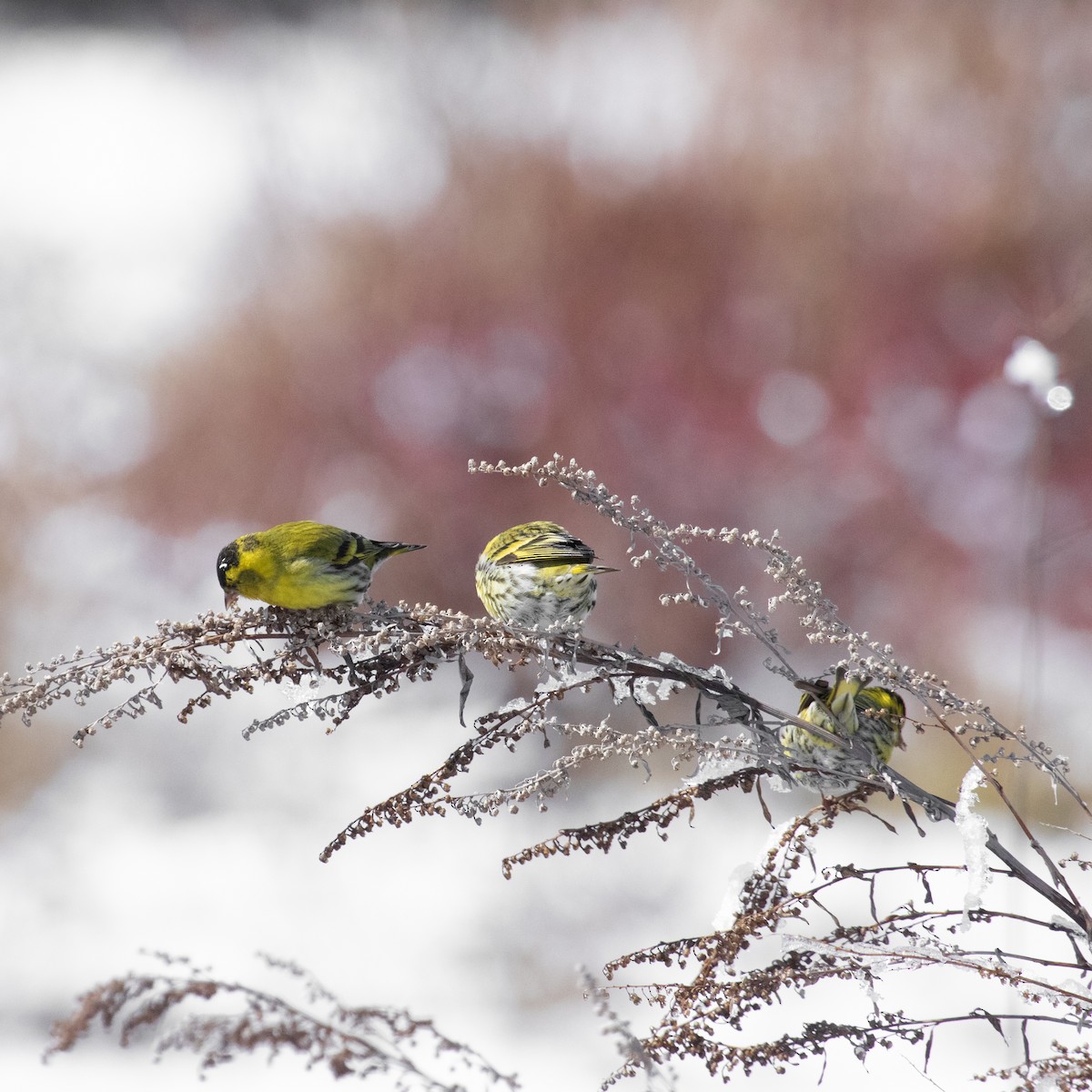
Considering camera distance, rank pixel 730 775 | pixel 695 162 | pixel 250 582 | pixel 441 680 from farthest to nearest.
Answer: pixel 441 680, pixel 695 162, pixel 250 582, pixel 730 775

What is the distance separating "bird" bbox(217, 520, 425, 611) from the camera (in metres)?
0.62

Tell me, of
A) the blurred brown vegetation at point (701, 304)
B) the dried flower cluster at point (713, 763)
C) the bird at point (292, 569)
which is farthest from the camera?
the blurred brown vegetation at point (701, 304)

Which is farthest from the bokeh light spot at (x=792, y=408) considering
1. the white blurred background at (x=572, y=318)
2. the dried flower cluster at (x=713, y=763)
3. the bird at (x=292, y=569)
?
the dried flower cluster at (x=713, y=763)

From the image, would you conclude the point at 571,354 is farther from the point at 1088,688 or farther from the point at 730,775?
the point at 730,775

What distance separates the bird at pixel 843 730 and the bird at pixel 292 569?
32 centimetres

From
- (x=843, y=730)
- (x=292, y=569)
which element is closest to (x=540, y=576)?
(x=292, y=569)

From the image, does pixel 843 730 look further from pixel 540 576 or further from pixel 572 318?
pixel 572 318

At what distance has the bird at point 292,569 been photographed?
2.03 ft

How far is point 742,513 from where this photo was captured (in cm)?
107

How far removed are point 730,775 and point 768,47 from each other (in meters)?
0.95

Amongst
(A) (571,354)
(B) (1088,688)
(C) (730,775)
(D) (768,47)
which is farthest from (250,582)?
(B) (1088,688)

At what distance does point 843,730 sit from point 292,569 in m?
0.38

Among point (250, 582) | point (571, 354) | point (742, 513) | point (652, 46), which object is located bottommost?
point (250, 582)

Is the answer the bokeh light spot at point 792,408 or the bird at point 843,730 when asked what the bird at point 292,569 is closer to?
the bird at point 843,730
